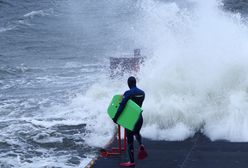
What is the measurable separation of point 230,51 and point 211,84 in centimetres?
135

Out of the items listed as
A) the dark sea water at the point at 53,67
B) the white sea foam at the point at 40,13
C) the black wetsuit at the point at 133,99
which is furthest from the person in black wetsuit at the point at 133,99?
the white sea foam at the point at 40,13

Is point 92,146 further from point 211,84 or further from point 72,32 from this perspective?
point 72,32

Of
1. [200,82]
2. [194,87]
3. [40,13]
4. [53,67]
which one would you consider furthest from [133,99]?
[40,13]

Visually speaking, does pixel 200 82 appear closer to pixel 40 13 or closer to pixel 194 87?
pixel 194 87

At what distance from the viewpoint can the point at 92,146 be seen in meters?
10.5

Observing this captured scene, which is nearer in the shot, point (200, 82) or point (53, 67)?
point (200, 82)

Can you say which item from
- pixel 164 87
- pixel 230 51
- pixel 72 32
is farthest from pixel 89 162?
pixel 72 32

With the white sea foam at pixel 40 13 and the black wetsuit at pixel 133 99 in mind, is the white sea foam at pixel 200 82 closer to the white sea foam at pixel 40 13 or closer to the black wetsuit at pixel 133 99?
the black wetsuit at pixel 133 99

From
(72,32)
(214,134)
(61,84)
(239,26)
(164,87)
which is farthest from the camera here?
(72,32)

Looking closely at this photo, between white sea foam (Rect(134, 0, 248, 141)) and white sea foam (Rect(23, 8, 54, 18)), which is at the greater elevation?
white sea foam (Rect(23, 8, 54, 18))

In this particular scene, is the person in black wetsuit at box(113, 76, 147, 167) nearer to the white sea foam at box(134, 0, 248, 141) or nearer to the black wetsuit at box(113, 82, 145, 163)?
the black wetsuit at box(113, 82, 145, 163)

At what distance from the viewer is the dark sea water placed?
10.7m

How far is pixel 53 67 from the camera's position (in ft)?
70.0

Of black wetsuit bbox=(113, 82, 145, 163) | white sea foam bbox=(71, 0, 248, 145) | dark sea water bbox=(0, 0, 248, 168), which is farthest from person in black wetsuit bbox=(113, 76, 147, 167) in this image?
white sea foam bbox=(71, 0, 248, 145)
